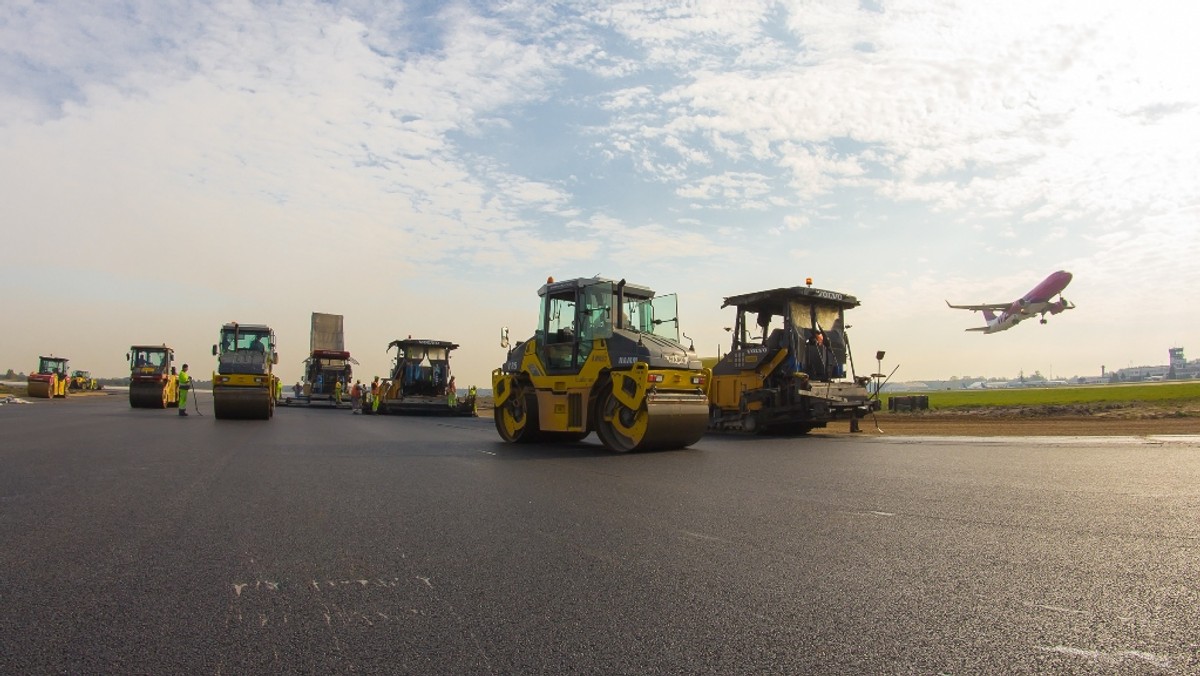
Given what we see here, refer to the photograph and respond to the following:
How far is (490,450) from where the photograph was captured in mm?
12727

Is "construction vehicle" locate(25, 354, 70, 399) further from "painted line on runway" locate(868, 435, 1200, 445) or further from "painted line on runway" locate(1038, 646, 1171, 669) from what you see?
"painted line on runway" locate(1038, 646, 1171, 669)

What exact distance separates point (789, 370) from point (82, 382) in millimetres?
60934

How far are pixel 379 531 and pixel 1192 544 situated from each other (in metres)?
5.24

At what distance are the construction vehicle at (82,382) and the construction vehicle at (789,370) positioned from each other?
183ft

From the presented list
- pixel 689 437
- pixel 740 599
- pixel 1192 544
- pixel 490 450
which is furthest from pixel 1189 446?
pixel 740 599

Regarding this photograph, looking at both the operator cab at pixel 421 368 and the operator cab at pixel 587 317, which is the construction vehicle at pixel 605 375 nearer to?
the operator cab at pixel 587 317

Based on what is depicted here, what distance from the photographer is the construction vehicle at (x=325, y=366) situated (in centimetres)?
3791

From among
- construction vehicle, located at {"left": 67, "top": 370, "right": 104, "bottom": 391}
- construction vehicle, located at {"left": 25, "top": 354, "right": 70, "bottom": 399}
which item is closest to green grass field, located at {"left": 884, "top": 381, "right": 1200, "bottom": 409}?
construction vehicle, located at {"left": 25, "top": 354, "right": 70, "bottom": 399}

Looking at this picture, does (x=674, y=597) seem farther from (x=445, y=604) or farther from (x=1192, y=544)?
(x=1192, y=544)

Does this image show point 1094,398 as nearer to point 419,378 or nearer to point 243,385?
point 419,378

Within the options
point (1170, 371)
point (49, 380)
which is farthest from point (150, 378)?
point (1170, 371)

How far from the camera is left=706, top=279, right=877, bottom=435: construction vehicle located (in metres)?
16.3

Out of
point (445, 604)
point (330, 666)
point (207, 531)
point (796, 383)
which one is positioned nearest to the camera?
point (330, 666)

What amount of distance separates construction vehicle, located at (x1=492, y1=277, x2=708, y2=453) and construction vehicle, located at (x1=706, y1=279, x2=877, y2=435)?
3.89 meters
